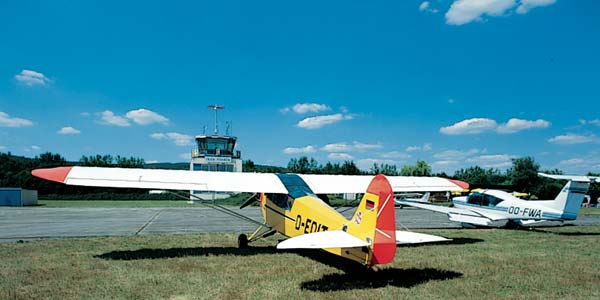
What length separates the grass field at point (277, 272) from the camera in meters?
5.88

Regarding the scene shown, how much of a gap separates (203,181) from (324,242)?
4.43m

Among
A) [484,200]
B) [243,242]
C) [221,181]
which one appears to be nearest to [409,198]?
[484,200]

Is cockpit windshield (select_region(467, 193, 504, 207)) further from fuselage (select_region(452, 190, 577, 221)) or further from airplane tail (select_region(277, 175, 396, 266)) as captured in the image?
airplane tail (select_region(277, 175, 396, 266))

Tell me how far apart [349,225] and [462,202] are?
11428 mm

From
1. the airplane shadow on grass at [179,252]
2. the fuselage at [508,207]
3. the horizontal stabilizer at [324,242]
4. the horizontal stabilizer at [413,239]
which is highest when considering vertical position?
the horizontal stabilizer at [324,242]

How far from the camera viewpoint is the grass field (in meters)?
5.88

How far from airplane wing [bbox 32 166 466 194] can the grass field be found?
4.91 ft

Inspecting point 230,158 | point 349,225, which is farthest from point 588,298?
point 230,158

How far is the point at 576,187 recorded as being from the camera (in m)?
13.0

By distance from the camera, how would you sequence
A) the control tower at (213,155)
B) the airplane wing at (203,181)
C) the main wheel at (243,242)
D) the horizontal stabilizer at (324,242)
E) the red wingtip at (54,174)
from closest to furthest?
the horizontal stabilizer at (324,242) < the red wingtip at (54,174) < the airplane wing at (203,181) < the main wheel at (243,242) < the control tower at (213,155)

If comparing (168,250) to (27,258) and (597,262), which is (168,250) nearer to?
(27,258)

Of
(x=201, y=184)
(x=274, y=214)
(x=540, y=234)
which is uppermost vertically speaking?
(x=201, y=184)

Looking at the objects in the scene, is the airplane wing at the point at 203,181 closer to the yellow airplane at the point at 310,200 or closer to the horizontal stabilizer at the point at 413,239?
the yellow airplane at the point at 310,200

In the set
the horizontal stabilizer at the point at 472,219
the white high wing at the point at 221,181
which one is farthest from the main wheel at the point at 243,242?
the horizontal stabilizer at the point at 472,219
